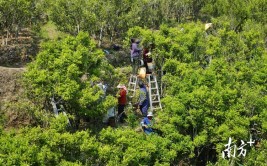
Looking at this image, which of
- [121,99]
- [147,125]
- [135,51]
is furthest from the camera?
[135,51]

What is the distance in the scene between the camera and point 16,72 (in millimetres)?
14930

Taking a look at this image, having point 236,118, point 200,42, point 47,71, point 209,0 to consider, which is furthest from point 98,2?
point 209,0

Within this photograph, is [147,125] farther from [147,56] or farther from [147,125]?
[147,56]

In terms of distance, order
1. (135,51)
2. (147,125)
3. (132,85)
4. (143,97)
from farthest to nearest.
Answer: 1. (132,85)
2. (135,51)
3. (143,97)
4. (147,125)

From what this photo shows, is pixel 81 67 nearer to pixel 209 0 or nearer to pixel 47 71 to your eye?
pixel 47 71

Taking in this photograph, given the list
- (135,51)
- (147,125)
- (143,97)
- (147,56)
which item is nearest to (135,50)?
(135,51)

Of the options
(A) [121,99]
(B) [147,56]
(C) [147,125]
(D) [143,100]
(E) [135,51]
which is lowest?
(C) [147,125]

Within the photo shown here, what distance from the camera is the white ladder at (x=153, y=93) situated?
651 inches

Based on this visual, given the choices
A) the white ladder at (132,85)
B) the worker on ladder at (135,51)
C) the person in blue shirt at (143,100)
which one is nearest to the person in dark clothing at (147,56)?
the worker on ladder at (135,51)

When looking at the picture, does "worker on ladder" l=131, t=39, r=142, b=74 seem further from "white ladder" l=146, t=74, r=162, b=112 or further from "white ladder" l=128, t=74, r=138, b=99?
"white ladder" l=146, t=74, r=162, b=112

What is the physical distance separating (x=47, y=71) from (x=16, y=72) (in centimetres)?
296

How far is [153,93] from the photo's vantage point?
17219 mm

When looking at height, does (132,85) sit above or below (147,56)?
below

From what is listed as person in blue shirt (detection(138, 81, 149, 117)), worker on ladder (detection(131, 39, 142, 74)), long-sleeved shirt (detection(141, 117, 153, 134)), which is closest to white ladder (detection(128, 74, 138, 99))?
person in blue shirt (detection(138, 81, 149, 117))
